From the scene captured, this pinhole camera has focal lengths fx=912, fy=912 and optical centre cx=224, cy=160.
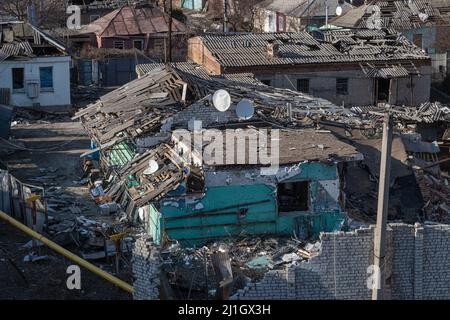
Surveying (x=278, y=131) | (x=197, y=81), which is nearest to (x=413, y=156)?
(x=278, y=131)

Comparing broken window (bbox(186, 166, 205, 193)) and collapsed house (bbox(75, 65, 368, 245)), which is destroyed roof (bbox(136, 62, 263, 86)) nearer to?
collapsed house (bbox(75, 65, 368, 245))

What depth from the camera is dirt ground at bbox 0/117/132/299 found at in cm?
1395

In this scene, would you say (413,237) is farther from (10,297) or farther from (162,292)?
(10,297)

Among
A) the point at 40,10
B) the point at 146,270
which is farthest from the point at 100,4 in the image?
the point at 146,270

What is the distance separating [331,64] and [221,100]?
36.9ft

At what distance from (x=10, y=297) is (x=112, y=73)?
22935 mm

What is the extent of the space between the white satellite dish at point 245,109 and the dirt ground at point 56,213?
12.0 ft

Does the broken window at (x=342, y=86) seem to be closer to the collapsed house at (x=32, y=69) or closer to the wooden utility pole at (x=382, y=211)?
the collapsed house at (x=32, y=69)

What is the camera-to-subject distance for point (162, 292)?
12133 millimetres

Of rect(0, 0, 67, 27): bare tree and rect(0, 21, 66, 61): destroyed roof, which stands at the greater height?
rect(0, 0, 67, 27): bare tree

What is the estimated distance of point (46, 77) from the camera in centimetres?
3100

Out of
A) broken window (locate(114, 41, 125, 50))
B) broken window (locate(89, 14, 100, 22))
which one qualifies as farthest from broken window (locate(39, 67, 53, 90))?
broken window (locate(89, 14, 100, 22))

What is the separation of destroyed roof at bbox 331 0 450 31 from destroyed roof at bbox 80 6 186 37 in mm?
7426

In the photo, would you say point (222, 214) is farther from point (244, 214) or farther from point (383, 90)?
point (383, 90)
